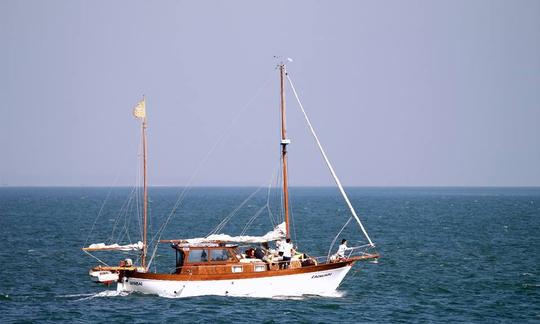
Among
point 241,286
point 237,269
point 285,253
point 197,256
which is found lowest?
point 241,286

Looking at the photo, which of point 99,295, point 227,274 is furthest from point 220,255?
point 99,295

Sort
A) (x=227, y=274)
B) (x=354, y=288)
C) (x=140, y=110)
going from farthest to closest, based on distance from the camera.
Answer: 1. (x=354, y=288)
2. (x=140, y=110)
3. (x=227, y=274)

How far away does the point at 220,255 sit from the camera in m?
46.5

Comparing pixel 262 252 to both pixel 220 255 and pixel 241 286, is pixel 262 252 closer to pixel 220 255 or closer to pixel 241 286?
pixel 241 286

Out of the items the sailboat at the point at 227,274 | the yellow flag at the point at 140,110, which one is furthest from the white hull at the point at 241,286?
the yellow flag at the point at 140,110

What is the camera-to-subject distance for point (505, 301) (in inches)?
1863

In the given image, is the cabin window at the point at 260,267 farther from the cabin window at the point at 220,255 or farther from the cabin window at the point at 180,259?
the cabin window at the point at 180,259

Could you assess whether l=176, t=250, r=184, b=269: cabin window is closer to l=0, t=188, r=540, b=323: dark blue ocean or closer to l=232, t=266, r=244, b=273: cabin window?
l=0, t=188, r=540, b=323: dark blue ocean

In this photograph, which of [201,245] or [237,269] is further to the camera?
[201,245]

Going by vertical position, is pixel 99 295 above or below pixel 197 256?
below

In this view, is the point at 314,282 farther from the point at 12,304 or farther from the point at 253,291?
the point at 12,304

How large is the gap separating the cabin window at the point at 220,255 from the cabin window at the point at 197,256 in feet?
1.36

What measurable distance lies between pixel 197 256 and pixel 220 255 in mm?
1363

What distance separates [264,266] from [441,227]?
215ft
